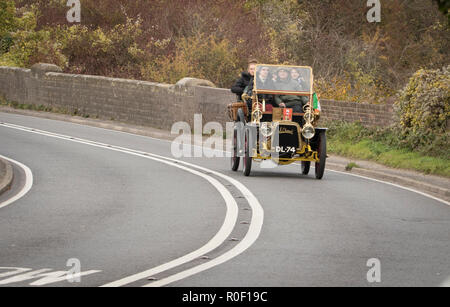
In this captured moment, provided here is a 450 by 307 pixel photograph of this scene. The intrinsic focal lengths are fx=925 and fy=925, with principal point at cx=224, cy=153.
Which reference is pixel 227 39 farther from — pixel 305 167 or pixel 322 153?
pixel 322 153

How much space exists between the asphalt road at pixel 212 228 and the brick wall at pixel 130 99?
489 cm

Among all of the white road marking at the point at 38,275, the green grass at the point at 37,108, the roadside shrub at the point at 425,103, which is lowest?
the green grass at the point at 37,108

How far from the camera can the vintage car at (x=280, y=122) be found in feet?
57.8

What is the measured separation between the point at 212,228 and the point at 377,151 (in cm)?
1044

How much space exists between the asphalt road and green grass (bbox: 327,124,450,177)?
1.71 metres

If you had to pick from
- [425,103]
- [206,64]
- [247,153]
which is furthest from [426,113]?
[206,64]

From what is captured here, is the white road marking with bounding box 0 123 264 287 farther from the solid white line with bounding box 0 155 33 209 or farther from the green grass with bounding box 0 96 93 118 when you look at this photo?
the green grass with bounding box 0 96 93 118

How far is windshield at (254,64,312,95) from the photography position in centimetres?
1853

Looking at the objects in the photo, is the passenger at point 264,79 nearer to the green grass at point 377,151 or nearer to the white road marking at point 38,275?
the green grass at point 377,151

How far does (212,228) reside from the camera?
1191 centimetres

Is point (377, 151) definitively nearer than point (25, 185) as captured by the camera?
No

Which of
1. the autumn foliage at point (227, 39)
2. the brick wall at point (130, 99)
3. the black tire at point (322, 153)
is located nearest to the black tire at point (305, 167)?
the black tire at point (322, 153)

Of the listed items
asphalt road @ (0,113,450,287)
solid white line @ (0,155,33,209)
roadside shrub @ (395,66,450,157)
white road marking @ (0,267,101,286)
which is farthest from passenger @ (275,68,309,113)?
white road marking @ (0,267,101,286)
